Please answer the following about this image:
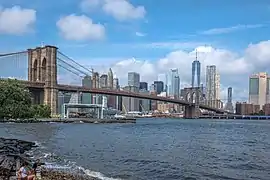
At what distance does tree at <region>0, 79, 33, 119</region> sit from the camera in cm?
9056

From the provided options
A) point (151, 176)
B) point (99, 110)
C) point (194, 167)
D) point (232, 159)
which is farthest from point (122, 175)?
point (99, 110)

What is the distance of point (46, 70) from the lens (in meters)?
128

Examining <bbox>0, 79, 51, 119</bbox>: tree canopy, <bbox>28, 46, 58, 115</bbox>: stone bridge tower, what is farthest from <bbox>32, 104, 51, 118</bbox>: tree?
<bbox>0, 79, 51, 119</bbox>: tree canopy

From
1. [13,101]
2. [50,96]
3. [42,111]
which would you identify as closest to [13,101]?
[13,101]

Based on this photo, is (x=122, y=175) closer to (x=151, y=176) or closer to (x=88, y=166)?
(x=151, y=176)

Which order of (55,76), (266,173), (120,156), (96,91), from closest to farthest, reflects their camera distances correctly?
(266,173)
(120,156)
(96,91)
(55,76)

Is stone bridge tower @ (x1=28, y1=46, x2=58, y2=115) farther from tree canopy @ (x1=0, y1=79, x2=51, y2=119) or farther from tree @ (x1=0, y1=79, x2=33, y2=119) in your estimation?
tree @ (x1=0, y1=79, x2=33, y2=119)

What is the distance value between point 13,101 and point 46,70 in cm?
3787

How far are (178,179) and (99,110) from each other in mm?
120986

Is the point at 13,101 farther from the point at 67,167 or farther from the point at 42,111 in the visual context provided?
the point at 67,167

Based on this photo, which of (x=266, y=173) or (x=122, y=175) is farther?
(x=266, y=173)

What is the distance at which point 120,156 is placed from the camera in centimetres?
3127

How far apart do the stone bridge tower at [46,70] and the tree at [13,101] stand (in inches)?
907

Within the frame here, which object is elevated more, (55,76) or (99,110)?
(55,76)
